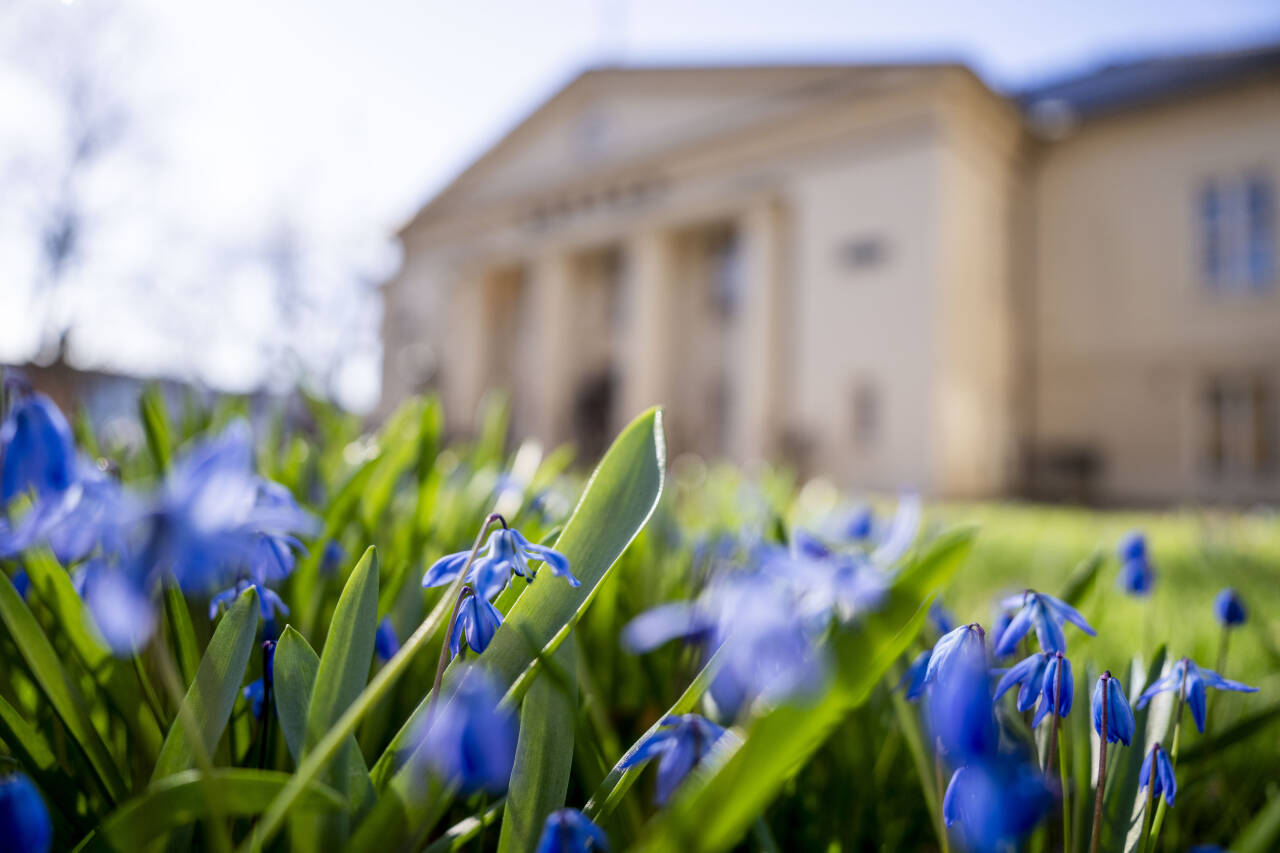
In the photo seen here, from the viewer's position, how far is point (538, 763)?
22.2 inches

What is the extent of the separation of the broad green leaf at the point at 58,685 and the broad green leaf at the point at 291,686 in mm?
138

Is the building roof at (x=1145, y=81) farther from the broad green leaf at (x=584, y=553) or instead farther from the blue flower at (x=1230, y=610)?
the broad green leaf at (x=584, y=553)

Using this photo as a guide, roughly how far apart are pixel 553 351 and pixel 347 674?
19184mm

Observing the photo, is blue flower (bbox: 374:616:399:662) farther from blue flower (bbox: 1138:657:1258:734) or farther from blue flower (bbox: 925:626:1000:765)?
blue flower (bbox: 1138:657:1258:734)

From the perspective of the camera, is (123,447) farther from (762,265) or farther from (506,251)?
(506,251)

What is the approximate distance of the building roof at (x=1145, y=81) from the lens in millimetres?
12578

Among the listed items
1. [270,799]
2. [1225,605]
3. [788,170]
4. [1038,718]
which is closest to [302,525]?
[270,799]

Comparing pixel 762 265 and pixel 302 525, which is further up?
pixel 762 265

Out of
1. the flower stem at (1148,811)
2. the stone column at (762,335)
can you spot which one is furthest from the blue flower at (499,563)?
the stone column at (762,335)

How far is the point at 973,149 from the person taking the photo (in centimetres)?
1371

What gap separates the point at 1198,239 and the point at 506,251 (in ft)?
49.5

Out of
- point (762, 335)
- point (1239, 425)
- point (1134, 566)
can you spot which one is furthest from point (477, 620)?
point (1239, 425)

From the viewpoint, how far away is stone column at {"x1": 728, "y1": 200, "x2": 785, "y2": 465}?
1521 centimetres

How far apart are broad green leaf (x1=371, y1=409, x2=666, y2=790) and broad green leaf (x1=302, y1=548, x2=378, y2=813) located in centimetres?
3
